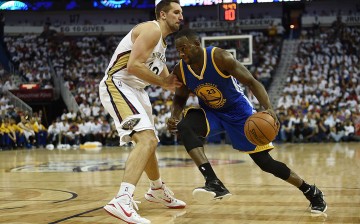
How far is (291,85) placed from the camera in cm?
2147

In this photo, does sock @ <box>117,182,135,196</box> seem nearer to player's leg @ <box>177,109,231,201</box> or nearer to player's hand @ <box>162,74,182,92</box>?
player's leg @ <box>177,109,231,201</box>

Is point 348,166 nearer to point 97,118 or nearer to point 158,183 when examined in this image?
point 158,183

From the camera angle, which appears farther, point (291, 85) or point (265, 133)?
point (291, 85)

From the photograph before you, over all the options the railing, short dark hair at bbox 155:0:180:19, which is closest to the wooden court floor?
short dark hair at bbox 155:0:180:19

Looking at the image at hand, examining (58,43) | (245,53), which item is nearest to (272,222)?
(245,53)

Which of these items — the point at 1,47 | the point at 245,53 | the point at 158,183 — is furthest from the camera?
the point at 1,47

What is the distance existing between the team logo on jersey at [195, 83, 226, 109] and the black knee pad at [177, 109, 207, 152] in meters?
0.13

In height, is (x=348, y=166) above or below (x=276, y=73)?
below

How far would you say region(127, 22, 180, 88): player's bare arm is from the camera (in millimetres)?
4656

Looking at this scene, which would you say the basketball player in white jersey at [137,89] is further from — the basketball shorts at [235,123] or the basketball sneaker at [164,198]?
the basketball shorts at [235,123]

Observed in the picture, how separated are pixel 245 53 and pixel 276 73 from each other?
7680 millimetres

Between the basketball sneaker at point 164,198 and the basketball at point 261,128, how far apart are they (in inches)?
41.2

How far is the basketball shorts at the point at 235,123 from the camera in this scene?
15.9 feet

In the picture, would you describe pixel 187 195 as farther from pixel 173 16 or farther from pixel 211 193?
pixel 173 16
